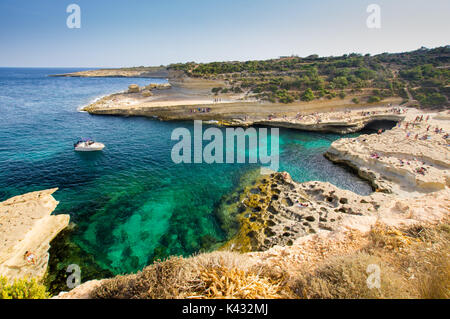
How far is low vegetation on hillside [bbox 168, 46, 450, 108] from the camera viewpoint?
116 ft

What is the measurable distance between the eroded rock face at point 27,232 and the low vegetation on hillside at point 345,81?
1330 inches

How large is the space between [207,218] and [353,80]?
44623mm

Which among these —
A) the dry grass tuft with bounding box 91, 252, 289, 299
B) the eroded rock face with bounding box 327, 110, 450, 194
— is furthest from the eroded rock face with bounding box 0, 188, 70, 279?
the eroded rock face with bounding box 327, 110, 450, 194

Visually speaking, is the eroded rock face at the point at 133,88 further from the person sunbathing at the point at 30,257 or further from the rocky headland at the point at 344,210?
the person sunbathing at the point at 30,257

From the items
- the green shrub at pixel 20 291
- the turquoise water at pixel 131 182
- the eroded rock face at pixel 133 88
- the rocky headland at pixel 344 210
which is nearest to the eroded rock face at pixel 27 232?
the turquoise water at pixel 131 182

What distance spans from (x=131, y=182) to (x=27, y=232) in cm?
665

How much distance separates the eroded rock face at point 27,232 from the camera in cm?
837

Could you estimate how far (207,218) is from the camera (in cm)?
1219

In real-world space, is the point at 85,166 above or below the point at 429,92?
below

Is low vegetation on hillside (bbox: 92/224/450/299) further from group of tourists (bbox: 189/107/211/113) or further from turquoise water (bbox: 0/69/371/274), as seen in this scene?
group of tourists (bbox: 189/107/211/113)

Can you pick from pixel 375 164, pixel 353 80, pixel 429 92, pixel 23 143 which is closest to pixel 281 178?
pixel 375 164

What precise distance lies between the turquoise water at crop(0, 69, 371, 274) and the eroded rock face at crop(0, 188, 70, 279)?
90 centimetres
